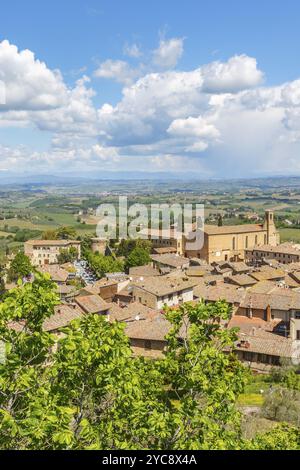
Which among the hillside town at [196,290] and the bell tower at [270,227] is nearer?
the hillside town at [196,290]

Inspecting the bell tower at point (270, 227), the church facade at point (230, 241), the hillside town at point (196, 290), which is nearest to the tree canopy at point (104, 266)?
the hillside town at point (196, 290)

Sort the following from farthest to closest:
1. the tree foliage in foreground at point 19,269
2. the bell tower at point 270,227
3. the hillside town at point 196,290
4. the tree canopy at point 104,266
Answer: the bell tower at point 270,227 < the tree canopy at point 104,266 < the tree foliage in foreground at point 19,269 < the hillside town at point 196,290

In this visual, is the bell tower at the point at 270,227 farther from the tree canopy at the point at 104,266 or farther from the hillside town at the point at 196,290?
the tree canopy at the point at 104,266

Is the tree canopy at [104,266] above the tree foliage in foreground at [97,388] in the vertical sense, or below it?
below

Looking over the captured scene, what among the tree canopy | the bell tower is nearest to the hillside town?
the tree canopy

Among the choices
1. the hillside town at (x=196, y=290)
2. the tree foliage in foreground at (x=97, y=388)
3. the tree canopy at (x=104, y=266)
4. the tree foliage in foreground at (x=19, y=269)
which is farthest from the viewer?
the tree canopy at (x=104, y=266)

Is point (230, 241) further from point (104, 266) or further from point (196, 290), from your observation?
point (196, 290)
